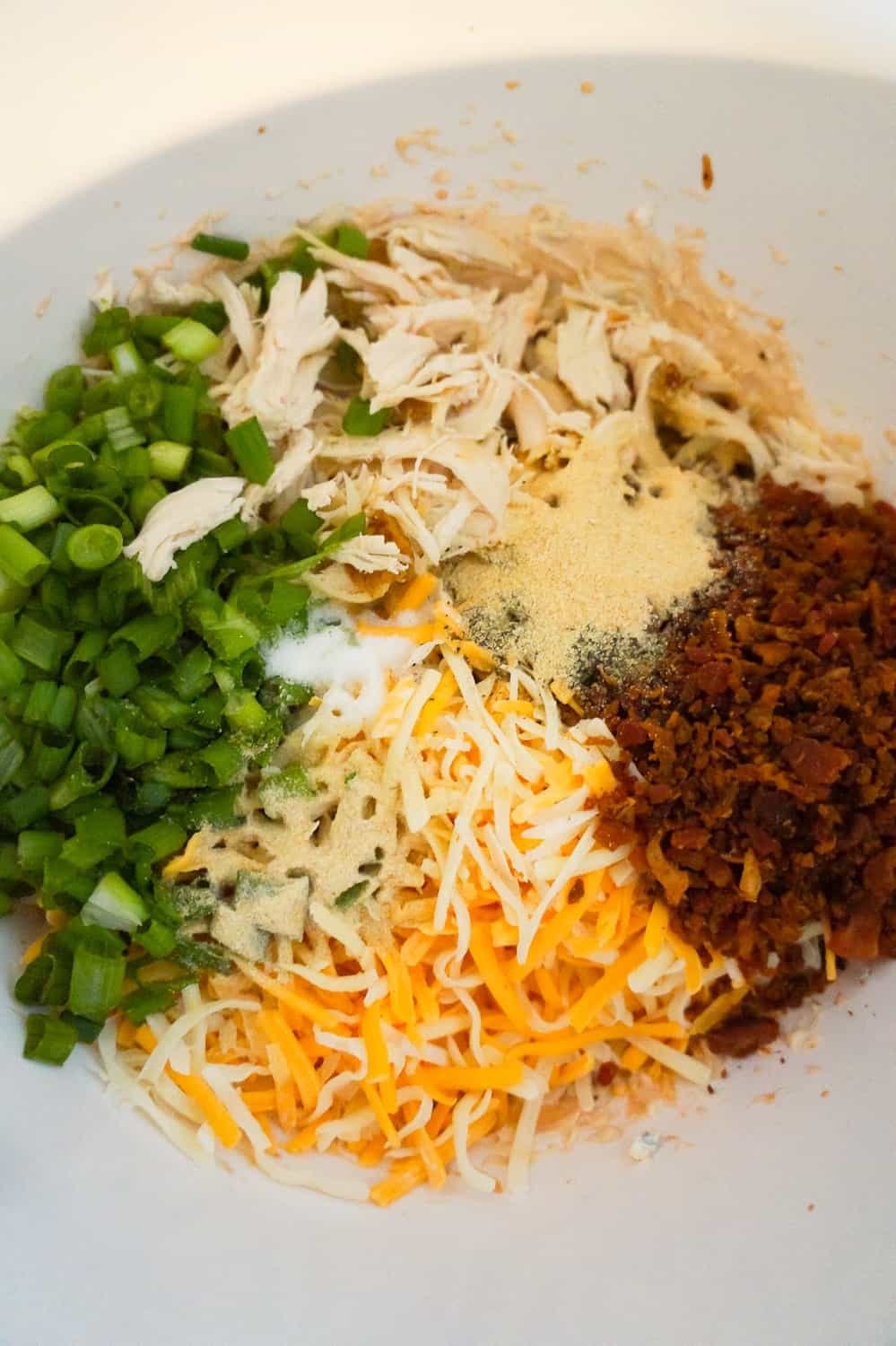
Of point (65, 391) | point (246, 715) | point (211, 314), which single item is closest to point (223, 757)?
point (246, 715)

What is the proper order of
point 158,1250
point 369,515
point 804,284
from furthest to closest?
1. point 804,284
2. point 369,515
3. point 158,1250

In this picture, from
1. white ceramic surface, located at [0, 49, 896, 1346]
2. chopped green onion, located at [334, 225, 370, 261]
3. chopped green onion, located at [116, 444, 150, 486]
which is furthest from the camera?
chopped green onion, located at [334, 225, 370, 261]

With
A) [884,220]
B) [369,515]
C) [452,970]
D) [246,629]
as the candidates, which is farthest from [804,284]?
[452,970]

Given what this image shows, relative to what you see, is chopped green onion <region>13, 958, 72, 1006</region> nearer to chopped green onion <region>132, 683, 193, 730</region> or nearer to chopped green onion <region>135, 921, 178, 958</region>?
chopped green onion <region>135, 921, 178, 958</region>

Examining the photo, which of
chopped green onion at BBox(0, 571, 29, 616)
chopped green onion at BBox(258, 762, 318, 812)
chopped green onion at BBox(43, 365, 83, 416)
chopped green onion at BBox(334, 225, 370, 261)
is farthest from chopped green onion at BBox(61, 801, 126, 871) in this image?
chopped green onion at BBox(334, 225, 370, 261)

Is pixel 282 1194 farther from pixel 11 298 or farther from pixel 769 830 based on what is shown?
pixel 11 298

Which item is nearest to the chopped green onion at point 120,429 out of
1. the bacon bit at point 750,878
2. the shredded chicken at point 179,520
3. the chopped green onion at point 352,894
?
the shredded chicken at point 179,520

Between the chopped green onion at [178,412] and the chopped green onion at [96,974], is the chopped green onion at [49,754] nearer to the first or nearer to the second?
the chopped green onion at [96,974]
